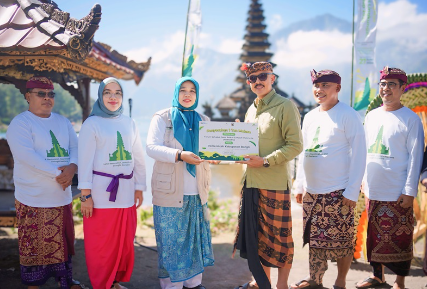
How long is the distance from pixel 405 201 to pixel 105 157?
9.87 feet

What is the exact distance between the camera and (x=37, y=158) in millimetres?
3207

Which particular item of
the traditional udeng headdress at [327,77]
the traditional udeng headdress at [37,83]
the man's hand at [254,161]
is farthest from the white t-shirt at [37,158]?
the traditional udeng headdress at [327,77]

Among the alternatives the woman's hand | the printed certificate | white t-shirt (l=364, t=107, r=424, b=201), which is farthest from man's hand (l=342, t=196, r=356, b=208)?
the woman's hand

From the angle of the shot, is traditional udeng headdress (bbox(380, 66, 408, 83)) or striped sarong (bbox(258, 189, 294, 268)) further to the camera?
traditional udeng headdress (bbox(380, 66, 408, 83))

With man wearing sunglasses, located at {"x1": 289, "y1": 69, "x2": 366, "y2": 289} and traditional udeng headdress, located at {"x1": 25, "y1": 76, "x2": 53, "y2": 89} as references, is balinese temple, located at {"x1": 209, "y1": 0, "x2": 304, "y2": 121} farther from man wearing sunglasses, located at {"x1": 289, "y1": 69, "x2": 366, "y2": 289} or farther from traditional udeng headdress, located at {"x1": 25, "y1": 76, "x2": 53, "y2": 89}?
traditional udeng headdress, located at {"x1": 25, "y1": 76, "x2": 53, "y2": 89}

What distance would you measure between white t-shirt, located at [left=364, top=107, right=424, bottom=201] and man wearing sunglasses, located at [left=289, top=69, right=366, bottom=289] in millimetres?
402

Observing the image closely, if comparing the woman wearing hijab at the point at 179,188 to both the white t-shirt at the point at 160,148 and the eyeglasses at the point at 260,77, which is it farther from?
the eyeglasses at the point at 260,77

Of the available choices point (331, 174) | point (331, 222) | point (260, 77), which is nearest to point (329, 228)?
point (331, 222)

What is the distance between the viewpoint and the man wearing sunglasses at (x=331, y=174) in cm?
337

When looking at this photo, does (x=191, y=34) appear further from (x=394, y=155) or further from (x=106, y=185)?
(x=394, y=155)

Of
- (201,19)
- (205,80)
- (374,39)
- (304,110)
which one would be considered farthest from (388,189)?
(205,80)

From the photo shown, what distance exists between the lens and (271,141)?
3369 millimetres

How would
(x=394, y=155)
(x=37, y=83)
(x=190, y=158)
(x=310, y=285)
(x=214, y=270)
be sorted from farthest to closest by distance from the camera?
(x=214, y=270)
(x=310, y=285)
(x=394, y=155)
(x=37, y=83)
(x=190, y=158)

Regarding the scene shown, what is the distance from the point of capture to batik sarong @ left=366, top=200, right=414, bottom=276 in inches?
143
